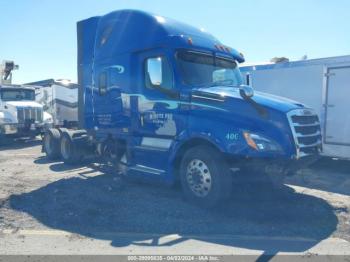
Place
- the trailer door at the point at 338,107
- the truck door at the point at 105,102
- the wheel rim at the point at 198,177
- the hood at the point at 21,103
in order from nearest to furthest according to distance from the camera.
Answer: the wheel rim at the point at 198,177
the truck door at the point at 105,102
the trailer door at the point at 338,107
the hood at the point at 21,103

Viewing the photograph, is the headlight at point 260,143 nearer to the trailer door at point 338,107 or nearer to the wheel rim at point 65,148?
the trailer door at point 338,107

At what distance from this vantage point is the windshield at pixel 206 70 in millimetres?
6707

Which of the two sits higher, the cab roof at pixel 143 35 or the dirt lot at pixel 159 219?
the cab roof at pixel 143 35

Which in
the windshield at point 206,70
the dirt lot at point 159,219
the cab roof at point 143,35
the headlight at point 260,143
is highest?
the cab roof at point 143,35

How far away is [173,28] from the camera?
6.98 m

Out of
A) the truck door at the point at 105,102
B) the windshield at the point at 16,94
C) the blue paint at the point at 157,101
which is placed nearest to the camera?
the blue paint at the point at 157,101

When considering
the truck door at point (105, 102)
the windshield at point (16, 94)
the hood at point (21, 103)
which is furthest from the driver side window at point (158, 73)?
the windshield at point (16, 94)

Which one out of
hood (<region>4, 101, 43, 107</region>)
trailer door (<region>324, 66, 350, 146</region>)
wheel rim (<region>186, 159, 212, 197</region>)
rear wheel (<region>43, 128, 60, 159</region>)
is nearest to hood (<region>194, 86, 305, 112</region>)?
wheel rim (<region>186, 159, 212, 197</region>)

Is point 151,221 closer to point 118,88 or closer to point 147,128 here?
point 147,128

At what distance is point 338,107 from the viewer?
9562 millimetres

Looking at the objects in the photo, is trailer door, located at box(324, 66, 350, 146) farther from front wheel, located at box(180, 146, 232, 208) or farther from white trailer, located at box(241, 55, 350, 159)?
front wheel, located at box(180, 146, 232, 208)

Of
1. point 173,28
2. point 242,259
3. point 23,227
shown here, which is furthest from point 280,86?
point 23,227

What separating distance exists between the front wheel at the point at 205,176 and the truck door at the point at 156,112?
50 centimetres

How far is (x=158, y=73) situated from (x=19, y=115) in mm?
10733
